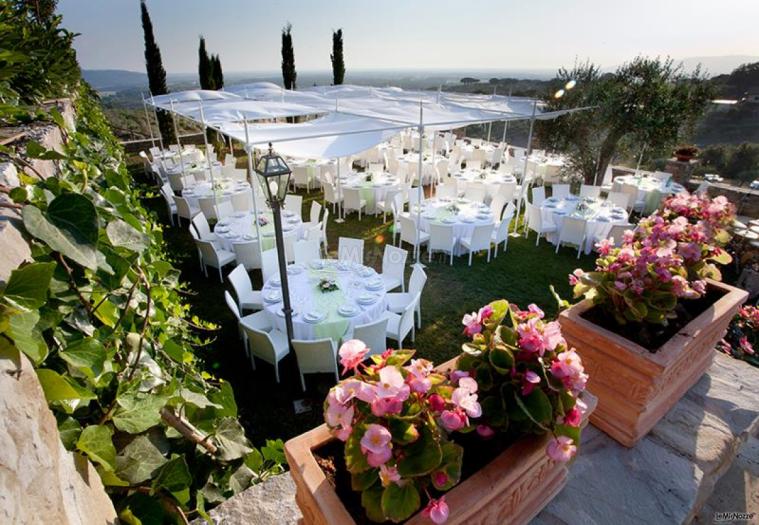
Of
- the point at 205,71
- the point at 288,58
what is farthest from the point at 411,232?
the point at 288,58

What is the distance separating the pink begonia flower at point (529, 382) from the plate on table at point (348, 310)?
10.1ft

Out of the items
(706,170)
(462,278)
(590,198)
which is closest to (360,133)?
(462,278)

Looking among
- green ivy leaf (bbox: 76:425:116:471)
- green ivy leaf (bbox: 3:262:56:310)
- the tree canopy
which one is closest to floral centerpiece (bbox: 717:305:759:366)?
green ivy leaf (bbox: 76:425:116:471)

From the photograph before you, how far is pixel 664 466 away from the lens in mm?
1904

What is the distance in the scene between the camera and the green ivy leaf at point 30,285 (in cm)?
72

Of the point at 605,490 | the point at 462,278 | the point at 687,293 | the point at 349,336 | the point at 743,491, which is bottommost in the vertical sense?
the point at 462,278

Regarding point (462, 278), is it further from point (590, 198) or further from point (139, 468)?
point (139, 468)

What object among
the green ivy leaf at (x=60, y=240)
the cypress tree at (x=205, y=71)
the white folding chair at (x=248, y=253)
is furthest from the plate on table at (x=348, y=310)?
the cypress tree at (x=205, y=71)

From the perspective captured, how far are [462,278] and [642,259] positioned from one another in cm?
460

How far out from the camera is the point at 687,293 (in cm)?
189

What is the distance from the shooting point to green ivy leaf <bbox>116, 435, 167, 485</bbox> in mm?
1116

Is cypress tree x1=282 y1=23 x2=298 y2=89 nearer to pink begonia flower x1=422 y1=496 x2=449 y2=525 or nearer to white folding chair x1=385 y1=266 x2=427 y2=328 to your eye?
white folding chair x1=385 y1=266 x2=427 y2=328

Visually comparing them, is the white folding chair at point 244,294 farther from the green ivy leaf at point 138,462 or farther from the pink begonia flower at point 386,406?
the pink begonia flower at point 386,406

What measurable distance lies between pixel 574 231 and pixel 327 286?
5097 mm
